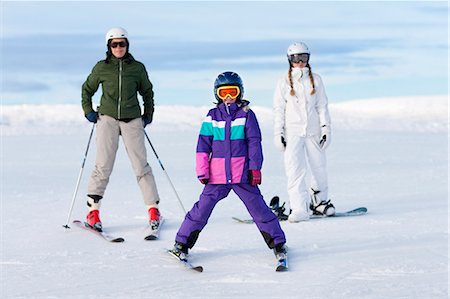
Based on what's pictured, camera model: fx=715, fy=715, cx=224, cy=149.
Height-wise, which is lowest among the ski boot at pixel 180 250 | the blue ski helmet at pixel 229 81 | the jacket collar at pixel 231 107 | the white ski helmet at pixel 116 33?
the ski boot at pixel 180 250

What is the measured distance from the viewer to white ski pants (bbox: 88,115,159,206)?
7.26 meters

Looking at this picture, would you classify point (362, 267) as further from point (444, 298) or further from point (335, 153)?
point (335, 153)

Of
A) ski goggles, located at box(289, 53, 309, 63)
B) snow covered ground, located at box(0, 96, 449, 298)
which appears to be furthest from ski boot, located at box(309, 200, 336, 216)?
ski goggles, located at box(289, 53, 309, 63)

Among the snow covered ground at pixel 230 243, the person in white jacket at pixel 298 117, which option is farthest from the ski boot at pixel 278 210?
the snow covered ground at pixel 230 243

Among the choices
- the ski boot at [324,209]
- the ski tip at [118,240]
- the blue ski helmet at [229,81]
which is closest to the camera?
the blue ski helmet at [229,81]

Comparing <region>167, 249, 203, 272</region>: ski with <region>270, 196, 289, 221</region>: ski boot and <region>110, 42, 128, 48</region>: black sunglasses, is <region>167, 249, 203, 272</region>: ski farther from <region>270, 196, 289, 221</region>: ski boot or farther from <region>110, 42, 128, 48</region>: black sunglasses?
<region>110, 42, 128, 48</region>: black sunglasses

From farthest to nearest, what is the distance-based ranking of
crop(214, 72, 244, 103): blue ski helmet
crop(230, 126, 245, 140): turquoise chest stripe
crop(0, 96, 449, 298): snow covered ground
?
crop(214, 72, 244, 103): blue ski helmet
crop(230, 126, 245, 140): turquoise chest stripe
crop(0, 96, 449, 298): snow covered ground

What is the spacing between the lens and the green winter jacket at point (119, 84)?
7168 millimetres

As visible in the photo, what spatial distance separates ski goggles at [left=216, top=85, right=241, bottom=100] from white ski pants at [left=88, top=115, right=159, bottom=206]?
1788 mm

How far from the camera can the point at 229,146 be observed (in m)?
5.59

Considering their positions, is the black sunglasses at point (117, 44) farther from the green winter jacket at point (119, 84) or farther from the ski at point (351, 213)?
the ski at point (351, 213)

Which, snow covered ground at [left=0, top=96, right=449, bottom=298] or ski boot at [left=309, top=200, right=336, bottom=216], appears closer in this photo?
snow covered ground at [left=0, top=96, right=449, bottom=298]

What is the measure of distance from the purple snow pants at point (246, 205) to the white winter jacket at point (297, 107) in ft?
7.22

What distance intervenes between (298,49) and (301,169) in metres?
1.32
